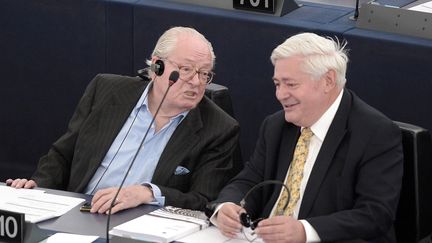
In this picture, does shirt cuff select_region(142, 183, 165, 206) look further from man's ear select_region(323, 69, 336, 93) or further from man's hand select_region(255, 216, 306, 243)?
man's ear select_region(323, 69, 336, 93)

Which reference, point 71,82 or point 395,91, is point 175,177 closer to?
point 395,91

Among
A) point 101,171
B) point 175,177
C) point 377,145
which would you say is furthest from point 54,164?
point 377,145

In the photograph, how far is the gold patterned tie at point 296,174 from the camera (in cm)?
425

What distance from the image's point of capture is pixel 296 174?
4270 millimetres

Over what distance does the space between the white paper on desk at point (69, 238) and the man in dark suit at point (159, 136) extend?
2.20 ft

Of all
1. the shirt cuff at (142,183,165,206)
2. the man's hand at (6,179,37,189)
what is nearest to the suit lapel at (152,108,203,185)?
the shirt cuff at (142,183,165,206)

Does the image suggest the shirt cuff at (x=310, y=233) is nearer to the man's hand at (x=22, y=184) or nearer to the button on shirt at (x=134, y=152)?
the button on shirt at (x=134, y=152)

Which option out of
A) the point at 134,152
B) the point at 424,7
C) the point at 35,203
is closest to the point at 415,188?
the point at 134,152

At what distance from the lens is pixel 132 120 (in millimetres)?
4848

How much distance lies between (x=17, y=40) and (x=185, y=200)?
235cm

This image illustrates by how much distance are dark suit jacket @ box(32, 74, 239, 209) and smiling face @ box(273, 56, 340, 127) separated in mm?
526

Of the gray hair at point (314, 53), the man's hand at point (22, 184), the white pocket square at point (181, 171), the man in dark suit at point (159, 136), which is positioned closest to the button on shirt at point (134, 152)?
the man in dark suit at point (159, 136)

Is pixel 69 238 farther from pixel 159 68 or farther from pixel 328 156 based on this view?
pixel 328 156

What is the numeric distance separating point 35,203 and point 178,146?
73 cm
